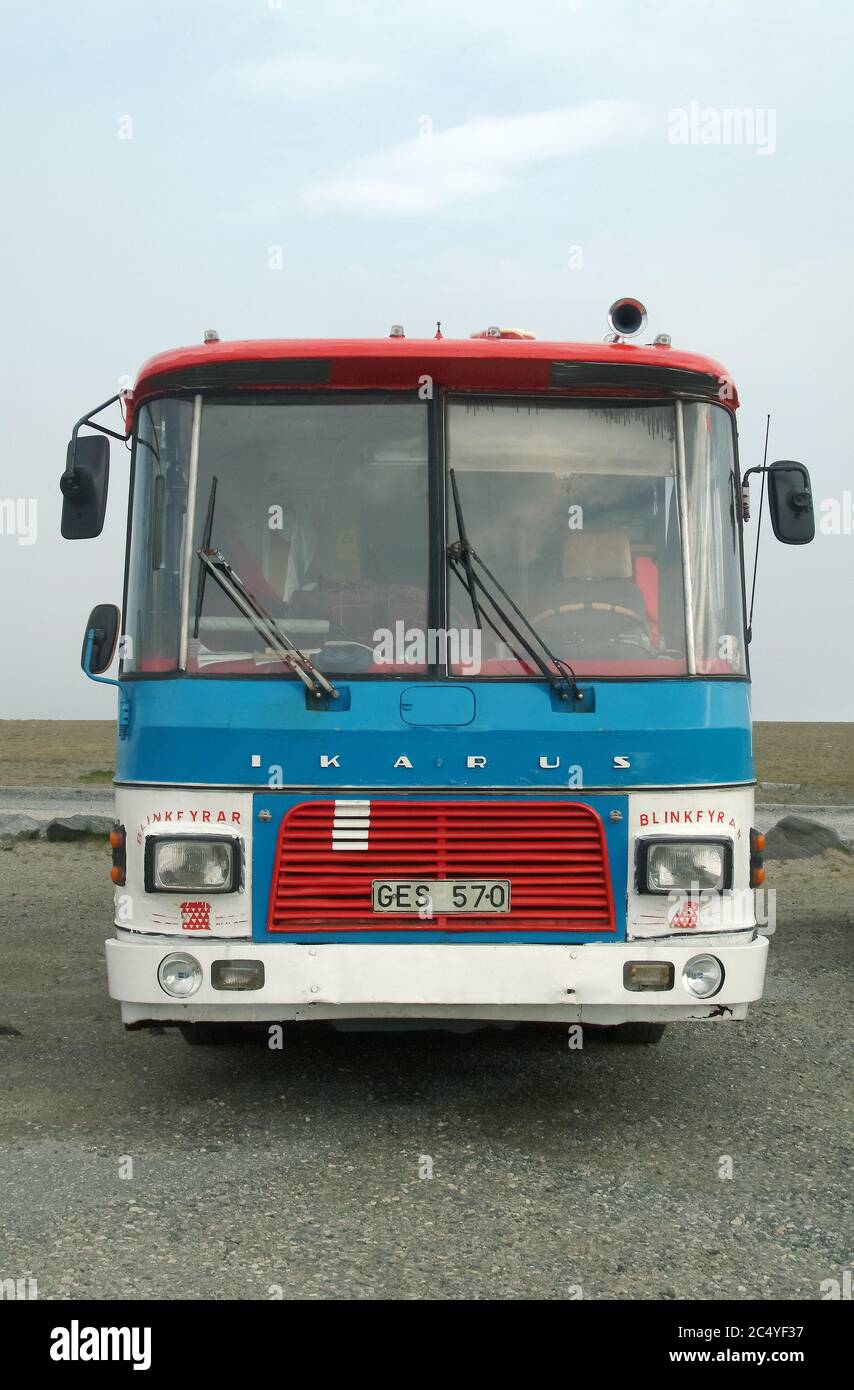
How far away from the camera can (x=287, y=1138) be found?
559cm

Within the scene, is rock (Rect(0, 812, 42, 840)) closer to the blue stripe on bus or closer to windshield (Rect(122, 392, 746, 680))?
windshield (Rect(122, 392, 746, 680))

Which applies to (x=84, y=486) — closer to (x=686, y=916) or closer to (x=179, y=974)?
(x=179, y=974)

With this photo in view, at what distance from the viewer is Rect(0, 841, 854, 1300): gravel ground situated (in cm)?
419

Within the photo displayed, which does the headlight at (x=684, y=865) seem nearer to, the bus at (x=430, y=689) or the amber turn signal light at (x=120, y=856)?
the bus at (x=430, y=689)

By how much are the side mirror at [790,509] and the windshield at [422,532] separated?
46cm

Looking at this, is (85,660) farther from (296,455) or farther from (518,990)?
(518,990)

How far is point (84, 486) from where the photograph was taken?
5898 millimetres

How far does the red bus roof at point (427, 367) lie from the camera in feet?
18.5

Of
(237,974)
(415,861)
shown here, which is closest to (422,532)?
(415,861)

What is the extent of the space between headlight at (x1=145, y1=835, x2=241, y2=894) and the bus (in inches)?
0.4

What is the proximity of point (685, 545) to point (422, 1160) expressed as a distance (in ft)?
8.09
